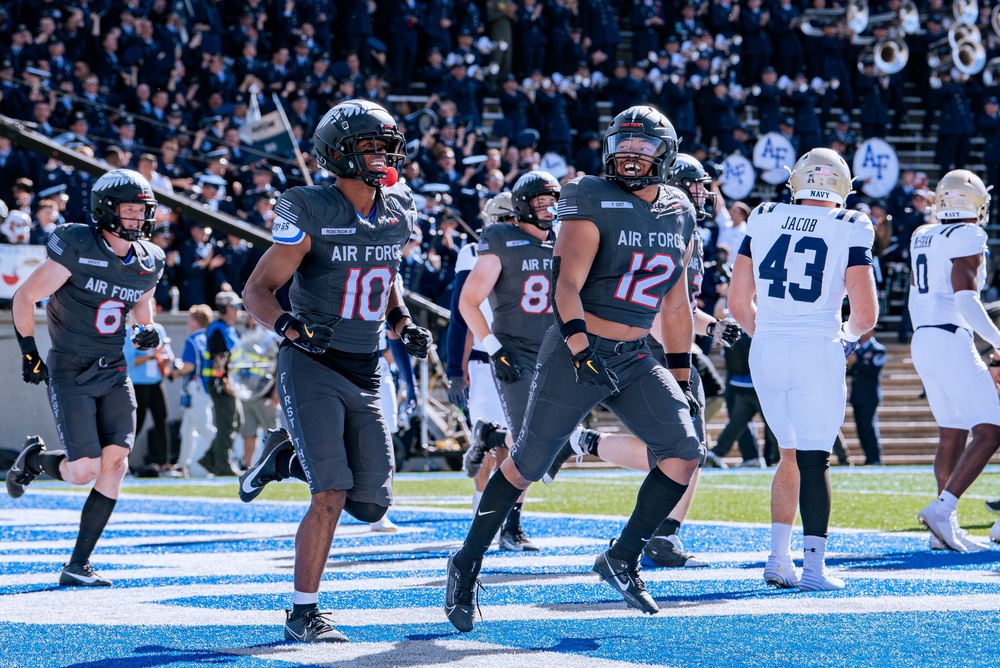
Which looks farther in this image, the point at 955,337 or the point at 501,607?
the point at 955,337

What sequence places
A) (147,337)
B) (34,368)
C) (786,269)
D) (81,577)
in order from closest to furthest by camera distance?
(786,269), (81,577), (34,368), (147,337)

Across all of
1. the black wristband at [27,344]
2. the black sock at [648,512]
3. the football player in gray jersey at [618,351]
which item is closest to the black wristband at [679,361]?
the football player in gray jersey at [618,351]

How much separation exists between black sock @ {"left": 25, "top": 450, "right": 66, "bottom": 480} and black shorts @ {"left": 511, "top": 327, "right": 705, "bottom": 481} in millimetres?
2803

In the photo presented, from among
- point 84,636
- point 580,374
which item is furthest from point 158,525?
point 580,374

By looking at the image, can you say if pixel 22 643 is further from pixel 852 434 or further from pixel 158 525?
pixel 852 434

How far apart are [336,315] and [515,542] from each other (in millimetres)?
2858

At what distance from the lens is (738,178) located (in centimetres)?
2042

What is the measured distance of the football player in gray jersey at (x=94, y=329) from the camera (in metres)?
6.46

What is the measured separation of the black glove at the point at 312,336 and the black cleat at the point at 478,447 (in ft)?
9.29

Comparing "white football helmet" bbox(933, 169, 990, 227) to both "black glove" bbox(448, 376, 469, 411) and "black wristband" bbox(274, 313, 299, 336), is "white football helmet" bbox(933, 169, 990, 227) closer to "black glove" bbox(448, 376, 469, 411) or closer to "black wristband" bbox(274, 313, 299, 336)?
"black glove" bbox(448, 376, 469, 411)

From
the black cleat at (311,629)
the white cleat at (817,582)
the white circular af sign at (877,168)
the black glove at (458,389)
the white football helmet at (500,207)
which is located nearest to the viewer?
the black cleat at (311,629)

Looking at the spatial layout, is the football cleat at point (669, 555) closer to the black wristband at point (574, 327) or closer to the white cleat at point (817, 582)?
the white cleat at point (817, 582)

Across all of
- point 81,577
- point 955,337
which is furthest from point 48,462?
point 955,337

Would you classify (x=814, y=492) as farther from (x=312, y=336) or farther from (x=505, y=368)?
(x=312, y=336)
